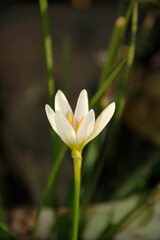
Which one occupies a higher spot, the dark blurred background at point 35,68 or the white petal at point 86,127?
the dark blurred background at point 35,68

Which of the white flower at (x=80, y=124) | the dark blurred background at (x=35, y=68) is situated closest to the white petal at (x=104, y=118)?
the white flower at (x=80, y=124)

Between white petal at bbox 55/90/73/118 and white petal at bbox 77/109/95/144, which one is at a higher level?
white petal at bbox 55/90/73/118

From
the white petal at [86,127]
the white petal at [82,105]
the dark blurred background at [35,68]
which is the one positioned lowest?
the white petal at [86,127]

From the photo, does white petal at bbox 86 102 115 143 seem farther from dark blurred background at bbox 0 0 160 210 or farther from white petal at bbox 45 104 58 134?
dark blurred background at bbox 0 0 160 210

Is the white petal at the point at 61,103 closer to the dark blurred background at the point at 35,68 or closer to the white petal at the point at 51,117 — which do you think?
the white petal at the point at 51,117

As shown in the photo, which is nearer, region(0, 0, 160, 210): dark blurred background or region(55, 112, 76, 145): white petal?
region(55, 112, 76, 145): white petal

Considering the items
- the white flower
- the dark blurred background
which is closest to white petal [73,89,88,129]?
the white flower

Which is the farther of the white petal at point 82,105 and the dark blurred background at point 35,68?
the dark blurred background at point 35,68

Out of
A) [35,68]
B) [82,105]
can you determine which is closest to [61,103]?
[82,105]
